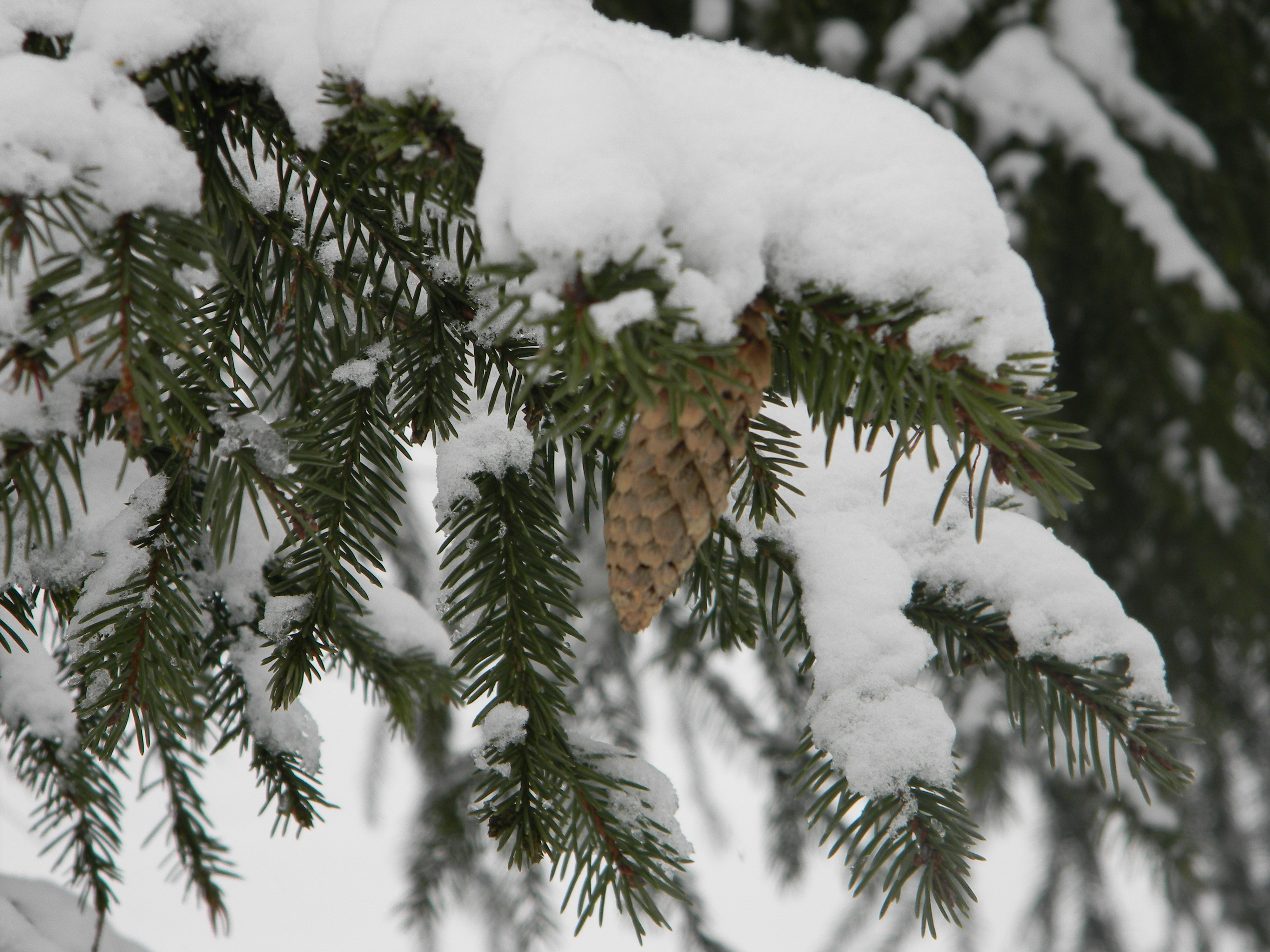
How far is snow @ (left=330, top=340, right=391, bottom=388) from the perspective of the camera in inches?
28.2

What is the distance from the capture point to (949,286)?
0.48 m

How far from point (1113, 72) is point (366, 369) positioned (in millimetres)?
1954

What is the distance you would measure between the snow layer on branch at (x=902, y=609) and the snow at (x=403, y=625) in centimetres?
49

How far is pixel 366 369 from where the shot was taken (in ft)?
2.36

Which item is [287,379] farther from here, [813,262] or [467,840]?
[467,840]

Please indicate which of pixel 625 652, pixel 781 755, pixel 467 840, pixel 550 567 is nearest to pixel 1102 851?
pixel 781 755

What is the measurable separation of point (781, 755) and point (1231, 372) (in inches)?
54.6

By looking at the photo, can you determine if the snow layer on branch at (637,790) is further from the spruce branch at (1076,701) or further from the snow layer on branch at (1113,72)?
the snow layer on branch at (1113,72)

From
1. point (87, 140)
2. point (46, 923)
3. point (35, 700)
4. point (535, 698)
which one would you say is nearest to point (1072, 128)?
point (535, 698)

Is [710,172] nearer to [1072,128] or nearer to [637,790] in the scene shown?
[637,790]

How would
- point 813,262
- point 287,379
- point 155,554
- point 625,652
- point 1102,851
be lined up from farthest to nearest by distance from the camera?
point 1102,851 → point 625,652 → point 287,379 → point 155,554 → point 813,262

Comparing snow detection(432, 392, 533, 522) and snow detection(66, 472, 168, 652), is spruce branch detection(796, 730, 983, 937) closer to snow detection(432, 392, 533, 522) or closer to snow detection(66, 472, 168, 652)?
snow detection(432, 392, 533, 522)

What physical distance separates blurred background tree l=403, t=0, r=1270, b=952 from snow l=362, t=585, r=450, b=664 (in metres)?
0.59

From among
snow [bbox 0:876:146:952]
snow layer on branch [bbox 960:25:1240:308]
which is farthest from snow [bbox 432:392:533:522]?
snow layer on branch [bbox 960:25:1240:308]
